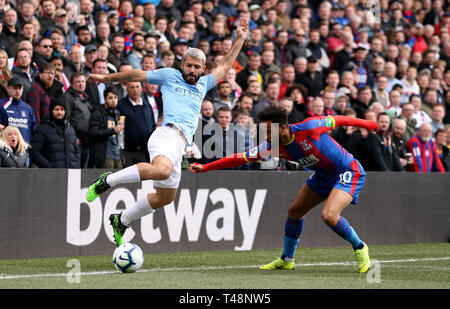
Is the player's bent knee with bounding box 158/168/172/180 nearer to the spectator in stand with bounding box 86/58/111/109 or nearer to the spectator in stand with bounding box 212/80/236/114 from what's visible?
the spectator in stand with bounding box 86/58/111/109

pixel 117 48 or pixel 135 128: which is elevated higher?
pixel 117 48

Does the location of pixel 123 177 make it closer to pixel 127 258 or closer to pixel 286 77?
pixel 127 258

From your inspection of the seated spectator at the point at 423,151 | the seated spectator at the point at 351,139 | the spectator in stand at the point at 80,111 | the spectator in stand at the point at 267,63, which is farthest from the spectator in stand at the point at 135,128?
the seated spectator at the point at 423,151

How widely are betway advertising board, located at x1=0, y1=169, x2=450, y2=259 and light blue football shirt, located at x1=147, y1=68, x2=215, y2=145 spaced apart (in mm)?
2426

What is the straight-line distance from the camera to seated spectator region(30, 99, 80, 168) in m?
12.1

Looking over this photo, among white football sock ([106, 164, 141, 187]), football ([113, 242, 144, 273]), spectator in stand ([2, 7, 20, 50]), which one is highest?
spectator in stand ([2, 7, 20, 50])

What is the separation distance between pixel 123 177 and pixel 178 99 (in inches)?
54.6

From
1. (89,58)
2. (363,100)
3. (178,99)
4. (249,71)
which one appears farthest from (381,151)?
(178,99)

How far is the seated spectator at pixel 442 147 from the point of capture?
1697cm

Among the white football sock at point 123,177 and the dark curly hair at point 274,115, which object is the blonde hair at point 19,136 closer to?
the white football sock at point 123,177

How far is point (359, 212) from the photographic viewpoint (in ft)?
48.6

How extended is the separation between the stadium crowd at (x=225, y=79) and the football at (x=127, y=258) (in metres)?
2.91

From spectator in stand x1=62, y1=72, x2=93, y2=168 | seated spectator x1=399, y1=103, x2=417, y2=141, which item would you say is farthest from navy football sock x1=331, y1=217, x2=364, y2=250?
seated spectator x1=399, y1=103, x2=417, y2=141

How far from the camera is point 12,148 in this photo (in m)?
11.6
